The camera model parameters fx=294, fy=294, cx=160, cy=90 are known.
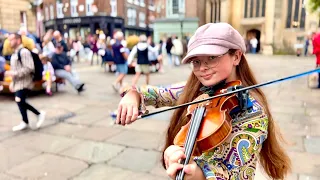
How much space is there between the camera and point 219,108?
114cm

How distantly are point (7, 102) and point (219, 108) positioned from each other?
23.2ft

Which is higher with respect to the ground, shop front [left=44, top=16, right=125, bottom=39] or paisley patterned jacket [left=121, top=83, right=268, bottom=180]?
shop front [left=44, top=16, right=125, bottom=39]

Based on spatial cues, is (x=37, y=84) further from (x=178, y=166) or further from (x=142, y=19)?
(x=142, y=19)

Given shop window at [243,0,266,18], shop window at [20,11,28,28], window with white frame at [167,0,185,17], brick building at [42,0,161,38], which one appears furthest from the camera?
brick building at [42,0,161,38]

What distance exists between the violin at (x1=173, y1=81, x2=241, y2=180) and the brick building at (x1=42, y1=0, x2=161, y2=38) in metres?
30.3

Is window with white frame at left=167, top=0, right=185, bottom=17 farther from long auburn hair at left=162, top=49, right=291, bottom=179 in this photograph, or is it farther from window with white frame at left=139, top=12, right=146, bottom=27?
long auburn hair at left=162, top=49, right=291, bottom=179

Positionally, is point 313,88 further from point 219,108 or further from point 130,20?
point 130,20

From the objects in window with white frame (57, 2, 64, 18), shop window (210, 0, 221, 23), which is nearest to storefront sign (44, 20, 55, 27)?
window with white frame (57, 2, 64, 18)

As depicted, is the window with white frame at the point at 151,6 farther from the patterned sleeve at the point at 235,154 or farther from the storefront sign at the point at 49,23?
the patterned sleeve at the point at 235,154

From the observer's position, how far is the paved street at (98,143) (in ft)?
10.8

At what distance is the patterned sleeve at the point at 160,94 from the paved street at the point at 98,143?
0.57 m

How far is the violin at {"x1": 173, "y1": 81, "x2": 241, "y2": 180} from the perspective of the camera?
1053 millimetres

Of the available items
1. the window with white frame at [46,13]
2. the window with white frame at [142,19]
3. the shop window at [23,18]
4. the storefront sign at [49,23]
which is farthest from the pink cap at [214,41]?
the window with white frame at [142,19]

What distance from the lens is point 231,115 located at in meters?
1.17
